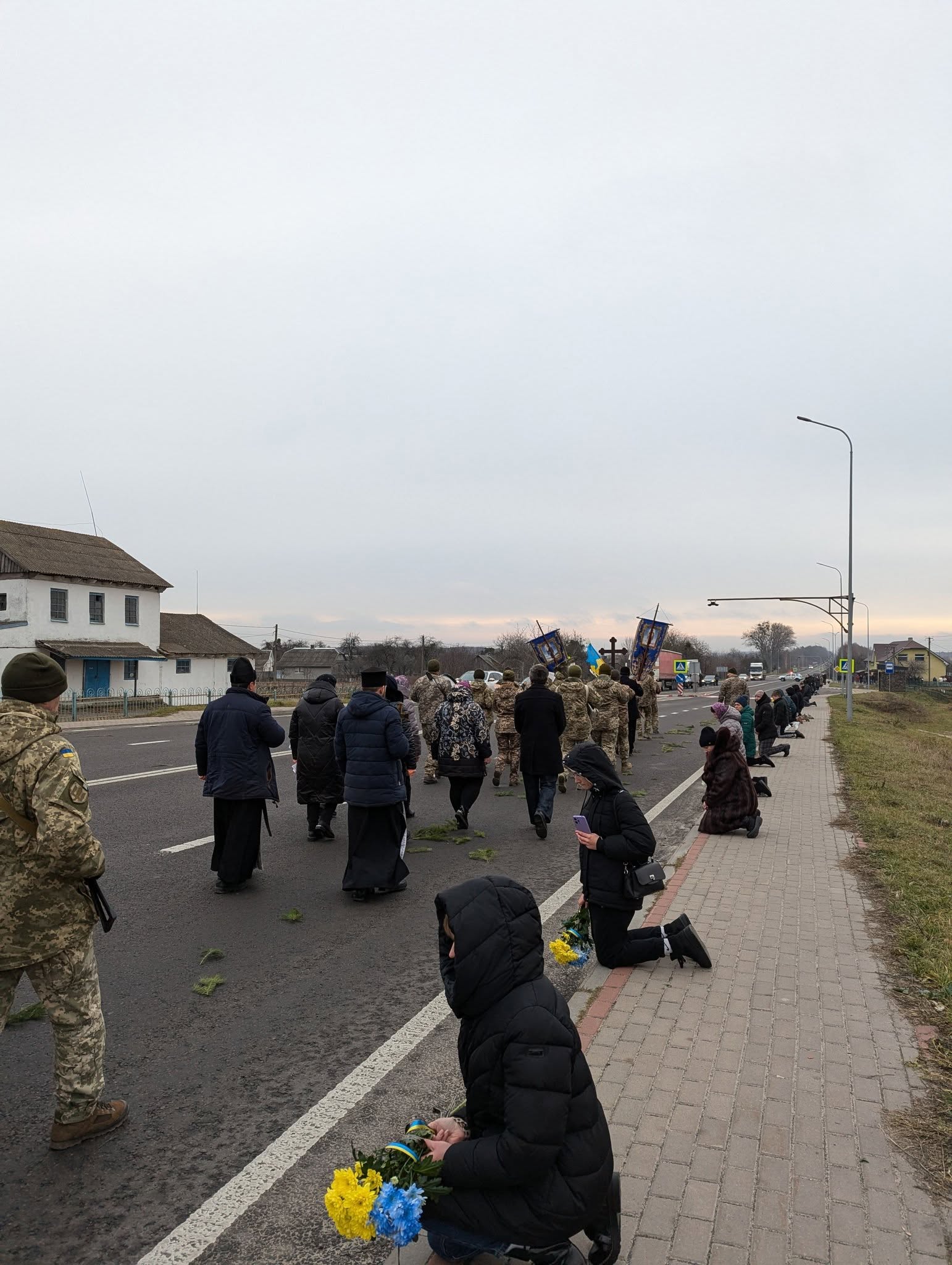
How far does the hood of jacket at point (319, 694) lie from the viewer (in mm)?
9938

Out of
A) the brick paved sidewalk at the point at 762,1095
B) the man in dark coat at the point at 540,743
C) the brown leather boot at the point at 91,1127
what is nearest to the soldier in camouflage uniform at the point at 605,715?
the man in dark coat at the point at 540,743

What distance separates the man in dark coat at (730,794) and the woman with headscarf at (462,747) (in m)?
2.58

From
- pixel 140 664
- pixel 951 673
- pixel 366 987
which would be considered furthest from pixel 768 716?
pixel 951 673

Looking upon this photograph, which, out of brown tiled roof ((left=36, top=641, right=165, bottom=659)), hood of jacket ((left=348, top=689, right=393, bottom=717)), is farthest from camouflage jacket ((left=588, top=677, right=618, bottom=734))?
brown tiled roof ((left=36, top=641, right=165, bottom=659))

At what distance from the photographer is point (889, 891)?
777 cm

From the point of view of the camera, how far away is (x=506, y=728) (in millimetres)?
14852

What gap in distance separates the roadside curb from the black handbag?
0.55 m

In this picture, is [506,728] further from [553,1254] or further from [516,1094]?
[516,1094]

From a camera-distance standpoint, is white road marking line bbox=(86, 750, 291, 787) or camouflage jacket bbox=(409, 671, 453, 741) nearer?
white road marking line bbox=(86, 750, 291, 787)

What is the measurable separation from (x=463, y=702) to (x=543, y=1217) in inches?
313

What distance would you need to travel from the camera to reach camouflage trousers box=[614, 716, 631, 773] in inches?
652

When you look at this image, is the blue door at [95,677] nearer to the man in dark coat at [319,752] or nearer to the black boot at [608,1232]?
the man in dark coat at [319,752]

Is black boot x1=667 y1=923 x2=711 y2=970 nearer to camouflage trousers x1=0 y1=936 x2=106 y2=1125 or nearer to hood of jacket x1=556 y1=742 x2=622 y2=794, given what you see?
hood of jacket x1=556 y1=742 x2=622 y2=794

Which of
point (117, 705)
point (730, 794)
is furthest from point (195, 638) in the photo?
point (730, 794)
